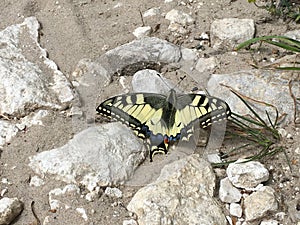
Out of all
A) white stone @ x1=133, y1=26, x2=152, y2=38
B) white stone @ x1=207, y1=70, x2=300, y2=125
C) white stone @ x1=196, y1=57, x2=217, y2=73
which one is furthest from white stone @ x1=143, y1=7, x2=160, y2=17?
white stone @ x1=207, y1=70, x2=300, y2=125

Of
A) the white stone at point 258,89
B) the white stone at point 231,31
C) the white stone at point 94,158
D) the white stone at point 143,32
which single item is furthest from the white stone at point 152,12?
the white stone at point 94,158

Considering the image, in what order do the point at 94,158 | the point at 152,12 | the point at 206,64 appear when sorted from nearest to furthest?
the point at 94,158 → the point at 206,64 → the point at 152,12

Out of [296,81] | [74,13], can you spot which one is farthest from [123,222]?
[74,13]

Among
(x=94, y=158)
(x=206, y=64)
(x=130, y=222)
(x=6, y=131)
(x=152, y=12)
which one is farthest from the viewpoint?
(x=152, y=12)

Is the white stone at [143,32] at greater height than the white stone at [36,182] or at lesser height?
greater

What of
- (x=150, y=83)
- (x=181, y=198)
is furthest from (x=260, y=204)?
(x=150, y=83)

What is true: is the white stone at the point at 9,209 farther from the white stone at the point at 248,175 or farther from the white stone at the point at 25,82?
the white stone at the point at 248,175

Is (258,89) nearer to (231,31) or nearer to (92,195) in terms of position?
(231,31)
